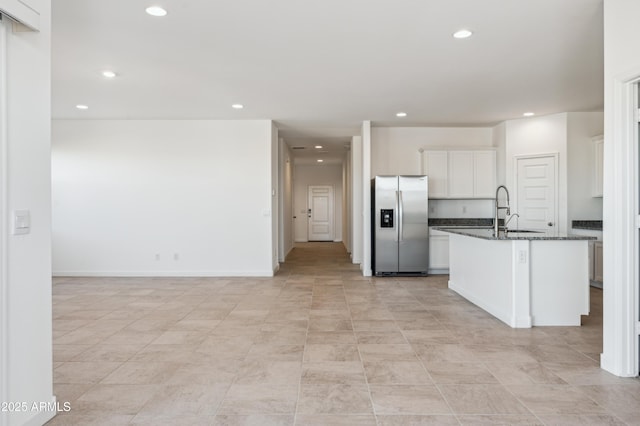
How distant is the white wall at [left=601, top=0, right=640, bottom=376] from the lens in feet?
8.76

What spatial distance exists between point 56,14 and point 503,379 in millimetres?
4212

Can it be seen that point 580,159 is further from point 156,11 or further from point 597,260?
point 156,11

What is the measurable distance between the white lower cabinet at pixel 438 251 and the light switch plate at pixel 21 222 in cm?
605

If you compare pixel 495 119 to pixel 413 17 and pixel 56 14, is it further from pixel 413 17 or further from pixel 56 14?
pixel 56 14

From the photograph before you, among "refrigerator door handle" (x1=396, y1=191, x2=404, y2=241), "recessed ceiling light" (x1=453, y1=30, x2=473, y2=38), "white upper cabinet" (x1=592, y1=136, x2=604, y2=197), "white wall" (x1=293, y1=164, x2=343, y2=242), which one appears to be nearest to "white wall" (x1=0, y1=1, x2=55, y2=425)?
"recessed ceiling light" (x1=453, y1=30, x2=473, y2=38)

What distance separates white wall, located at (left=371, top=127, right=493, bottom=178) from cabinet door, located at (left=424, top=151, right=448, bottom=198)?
0.34m

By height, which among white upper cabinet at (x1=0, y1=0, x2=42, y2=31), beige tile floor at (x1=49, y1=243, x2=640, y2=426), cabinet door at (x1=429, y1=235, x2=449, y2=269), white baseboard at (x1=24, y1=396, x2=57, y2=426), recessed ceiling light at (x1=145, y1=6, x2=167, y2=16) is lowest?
beige tile floor at (x1=49, y1=243, x2=640, y2=426)

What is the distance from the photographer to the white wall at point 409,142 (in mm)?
Answer: 7520

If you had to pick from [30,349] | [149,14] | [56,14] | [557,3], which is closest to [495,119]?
[557,3]

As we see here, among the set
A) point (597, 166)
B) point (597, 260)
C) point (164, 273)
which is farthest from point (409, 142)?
point (164, 273)

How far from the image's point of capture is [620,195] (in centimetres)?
271

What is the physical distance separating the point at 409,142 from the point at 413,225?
1643 mm

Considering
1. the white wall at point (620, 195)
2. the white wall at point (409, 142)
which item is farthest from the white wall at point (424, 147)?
the white wall at point (620, 195)

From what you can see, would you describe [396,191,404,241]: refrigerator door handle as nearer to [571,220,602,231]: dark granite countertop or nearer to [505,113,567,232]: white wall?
[505,113,567,232]: white wall
